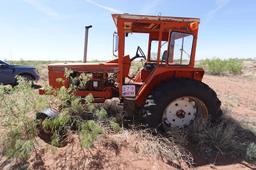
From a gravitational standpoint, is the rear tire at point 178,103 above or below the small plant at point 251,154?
above

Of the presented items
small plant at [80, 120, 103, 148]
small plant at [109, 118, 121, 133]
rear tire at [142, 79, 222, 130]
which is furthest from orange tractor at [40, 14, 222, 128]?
small plant at [80, 120, 103, 148]

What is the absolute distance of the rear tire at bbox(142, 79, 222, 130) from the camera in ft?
16.4

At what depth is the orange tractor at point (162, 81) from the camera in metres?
5.08

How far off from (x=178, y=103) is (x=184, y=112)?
0.24 metres

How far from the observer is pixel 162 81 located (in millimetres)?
5371

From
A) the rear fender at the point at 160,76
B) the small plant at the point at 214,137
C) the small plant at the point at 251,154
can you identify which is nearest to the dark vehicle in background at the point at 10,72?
the rear fender at the point at 160,76

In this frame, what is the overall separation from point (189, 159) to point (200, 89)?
1406 mm

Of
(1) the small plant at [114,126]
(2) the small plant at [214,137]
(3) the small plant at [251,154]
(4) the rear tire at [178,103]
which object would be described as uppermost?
(4) the rear tire at [178,103]

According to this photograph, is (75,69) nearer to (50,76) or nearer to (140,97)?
(50,76)

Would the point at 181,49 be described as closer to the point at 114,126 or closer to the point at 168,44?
the point at 168,44

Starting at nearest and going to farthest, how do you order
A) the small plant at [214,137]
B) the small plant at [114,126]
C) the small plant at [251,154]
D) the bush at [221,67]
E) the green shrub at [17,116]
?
the green shrub at [17,116] < the small plant at [114,126] < the small plant at [251,154] < the small plant at [214,137] < the bush at [221,67]

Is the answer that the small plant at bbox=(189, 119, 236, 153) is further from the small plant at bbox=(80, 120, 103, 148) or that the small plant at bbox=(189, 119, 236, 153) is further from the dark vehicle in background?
the dark vehicle in background

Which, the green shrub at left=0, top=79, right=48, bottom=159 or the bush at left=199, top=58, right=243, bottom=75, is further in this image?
the bush at left=199, top=58, right=243, bottom=75

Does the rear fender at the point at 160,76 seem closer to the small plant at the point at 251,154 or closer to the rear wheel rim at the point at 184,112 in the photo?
the rear wheel rim at the point at 184,112
